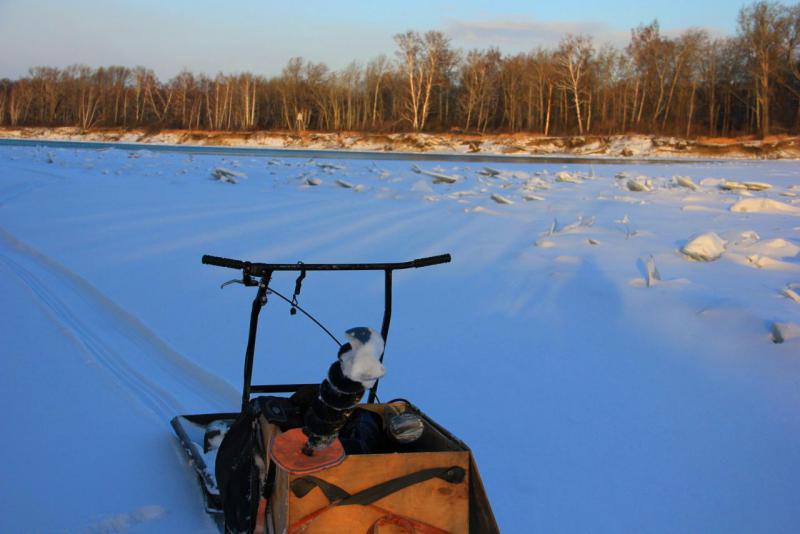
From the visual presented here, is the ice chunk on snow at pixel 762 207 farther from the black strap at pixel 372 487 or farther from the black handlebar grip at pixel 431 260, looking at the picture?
the black strap at pixel 372 487

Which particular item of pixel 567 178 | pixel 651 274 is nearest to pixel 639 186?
Answer: pixel 567 178

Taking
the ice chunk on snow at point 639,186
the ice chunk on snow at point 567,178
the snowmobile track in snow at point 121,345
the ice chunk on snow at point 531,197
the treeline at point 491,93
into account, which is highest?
the treeline at point 491,93

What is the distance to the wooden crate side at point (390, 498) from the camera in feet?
5.67

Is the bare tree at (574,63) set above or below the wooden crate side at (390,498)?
above

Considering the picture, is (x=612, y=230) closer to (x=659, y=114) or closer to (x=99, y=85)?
(x=659, y=114)

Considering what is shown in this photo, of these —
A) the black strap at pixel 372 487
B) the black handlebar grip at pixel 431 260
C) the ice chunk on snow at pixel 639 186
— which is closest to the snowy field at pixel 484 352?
the black strap at pixel 372 487

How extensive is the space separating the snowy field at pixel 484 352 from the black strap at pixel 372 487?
1.11m

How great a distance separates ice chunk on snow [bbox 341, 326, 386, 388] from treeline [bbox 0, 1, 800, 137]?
4608 cm

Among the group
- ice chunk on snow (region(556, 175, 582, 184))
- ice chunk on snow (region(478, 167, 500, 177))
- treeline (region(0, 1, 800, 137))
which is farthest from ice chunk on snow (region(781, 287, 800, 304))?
treeline (region(0, 1, 800, 137))

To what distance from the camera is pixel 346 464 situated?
1741 millimetres

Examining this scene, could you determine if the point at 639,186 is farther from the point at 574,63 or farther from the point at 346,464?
the point at 574,63

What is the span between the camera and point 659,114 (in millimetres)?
52562

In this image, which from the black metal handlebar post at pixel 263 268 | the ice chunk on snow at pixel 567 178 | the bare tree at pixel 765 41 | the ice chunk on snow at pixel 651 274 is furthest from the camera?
the bare tree at pixel 765 41

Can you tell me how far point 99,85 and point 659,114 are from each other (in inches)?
2426
